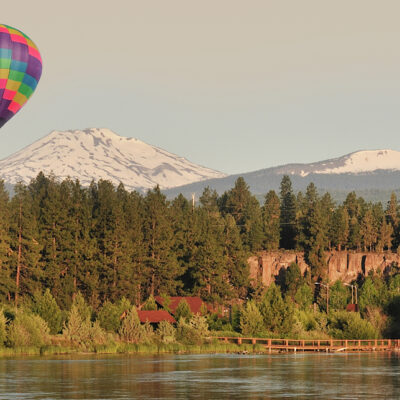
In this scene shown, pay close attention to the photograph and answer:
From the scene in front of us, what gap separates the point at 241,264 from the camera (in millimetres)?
152125

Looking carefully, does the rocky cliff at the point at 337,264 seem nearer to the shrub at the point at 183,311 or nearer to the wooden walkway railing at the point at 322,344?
the shrub at the point at 183,311

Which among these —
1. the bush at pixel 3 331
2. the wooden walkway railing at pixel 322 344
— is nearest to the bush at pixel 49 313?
the bush at pixel 3 331

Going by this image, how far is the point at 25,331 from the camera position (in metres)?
87.1

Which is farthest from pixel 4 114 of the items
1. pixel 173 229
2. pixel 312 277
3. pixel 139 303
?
pixel 312 277

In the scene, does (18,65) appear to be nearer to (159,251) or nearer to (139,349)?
(139,349)

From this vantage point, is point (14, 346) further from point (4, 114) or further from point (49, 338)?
point (4, 114)

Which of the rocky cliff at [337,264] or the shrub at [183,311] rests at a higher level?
the rocky cliff at [337,264]

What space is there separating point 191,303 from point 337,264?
4810 centimetres

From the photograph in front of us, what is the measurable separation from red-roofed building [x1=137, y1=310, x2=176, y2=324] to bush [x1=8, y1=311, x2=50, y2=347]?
25045 mm

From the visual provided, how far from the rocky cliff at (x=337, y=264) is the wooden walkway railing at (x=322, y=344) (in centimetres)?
6664

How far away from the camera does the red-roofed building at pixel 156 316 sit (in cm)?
11231

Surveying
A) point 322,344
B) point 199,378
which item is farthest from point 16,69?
point 322,344

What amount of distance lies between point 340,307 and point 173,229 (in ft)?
97.1

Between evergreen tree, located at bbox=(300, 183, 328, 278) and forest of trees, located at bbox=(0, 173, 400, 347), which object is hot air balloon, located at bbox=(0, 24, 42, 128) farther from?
evergreen tree, located at bbox=(300, 183, 328, 278)
